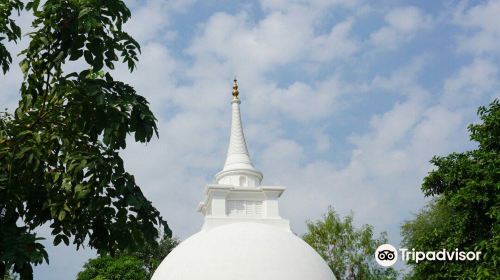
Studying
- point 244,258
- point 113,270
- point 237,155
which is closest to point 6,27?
point 244,258

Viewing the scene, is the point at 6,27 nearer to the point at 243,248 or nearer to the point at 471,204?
the point at 471,204

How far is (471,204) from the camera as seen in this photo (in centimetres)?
1423

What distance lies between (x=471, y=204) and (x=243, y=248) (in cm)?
1109

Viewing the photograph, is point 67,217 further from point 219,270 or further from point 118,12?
point 219,270

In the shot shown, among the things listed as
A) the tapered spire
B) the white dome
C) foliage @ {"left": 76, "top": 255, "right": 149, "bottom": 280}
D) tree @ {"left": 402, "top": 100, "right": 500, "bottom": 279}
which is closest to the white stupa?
the white dome

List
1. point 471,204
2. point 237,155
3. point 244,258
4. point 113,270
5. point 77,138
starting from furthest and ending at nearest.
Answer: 1. point 113,270
2. point 237,155
3. point 244,258
4. point 471,204
5. point 77,138

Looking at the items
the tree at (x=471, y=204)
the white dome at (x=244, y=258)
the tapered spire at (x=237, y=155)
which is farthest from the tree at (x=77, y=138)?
the tapered spire at (x=237, y=155)

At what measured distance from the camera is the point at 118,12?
6.14 m

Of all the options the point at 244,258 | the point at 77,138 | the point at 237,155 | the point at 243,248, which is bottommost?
the point at 77,138

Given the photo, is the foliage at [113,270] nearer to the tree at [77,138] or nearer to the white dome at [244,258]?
the white dome at [244,258]

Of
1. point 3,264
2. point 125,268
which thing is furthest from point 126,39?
point 125,268

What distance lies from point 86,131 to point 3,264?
5.18 feet

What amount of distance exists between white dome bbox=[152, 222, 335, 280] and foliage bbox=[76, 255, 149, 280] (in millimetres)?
12163

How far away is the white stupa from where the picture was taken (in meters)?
22.4
